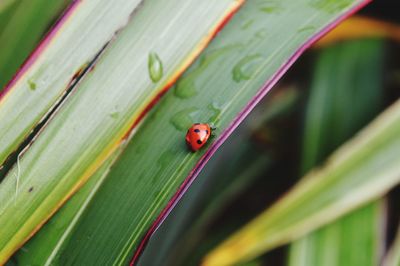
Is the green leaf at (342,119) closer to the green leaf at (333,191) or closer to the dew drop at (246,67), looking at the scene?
the green leaf at (333,191)

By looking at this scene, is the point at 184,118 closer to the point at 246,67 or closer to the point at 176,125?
the point at 176,125

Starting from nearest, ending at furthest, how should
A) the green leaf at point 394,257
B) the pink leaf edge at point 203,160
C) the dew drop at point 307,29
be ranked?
the pink leaf edge at point 203,160, the dew drop at point 307,29, the green leaf at point 394,257

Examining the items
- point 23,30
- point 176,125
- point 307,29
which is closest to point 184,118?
point 176,125

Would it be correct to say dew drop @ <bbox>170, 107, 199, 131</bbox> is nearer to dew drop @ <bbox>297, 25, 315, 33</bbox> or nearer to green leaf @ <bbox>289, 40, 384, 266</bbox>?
dew drop @ <bbox>297, 25, 315, 33</bbox>

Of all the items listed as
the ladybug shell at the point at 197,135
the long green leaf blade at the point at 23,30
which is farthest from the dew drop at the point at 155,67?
the long green leaf blade at the point at 23,30

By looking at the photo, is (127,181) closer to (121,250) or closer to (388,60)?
(121,250)

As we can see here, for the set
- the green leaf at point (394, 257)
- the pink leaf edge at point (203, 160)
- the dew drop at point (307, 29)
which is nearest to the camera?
the pink leaf edge at point (203, 160)

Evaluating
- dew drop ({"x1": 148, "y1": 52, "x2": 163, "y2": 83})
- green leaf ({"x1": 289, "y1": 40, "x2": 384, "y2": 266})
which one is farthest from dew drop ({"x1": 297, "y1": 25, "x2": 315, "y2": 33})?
green leaf ({"x1": 289, "y1": 40, "x2": 384, "y2": 266})
